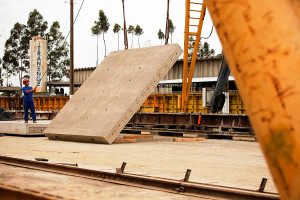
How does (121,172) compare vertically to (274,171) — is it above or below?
below

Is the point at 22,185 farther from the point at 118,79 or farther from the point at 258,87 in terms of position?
the point at 118,79

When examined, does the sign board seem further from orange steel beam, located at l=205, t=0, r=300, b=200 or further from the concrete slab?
orange steel beam, located at l=205, t=0, r=300, b=200

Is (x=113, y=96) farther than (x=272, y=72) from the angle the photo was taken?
Yes

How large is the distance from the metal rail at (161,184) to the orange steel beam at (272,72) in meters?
3.43

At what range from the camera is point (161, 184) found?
5906 mm

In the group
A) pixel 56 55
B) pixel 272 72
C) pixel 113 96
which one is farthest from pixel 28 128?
pixel 56 55

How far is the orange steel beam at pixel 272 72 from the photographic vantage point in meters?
1.47

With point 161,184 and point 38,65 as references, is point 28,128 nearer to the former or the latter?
point 161,184

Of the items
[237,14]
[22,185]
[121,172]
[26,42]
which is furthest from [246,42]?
[26,42]

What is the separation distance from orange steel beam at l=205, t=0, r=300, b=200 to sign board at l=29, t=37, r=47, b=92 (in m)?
36.4

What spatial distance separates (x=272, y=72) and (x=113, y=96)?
44.9 ft

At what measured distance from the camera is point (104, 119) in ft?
46.6

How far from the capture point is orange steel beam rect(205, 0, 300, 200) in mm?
1467

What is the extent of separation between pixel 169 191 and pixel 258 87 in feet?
14.0
